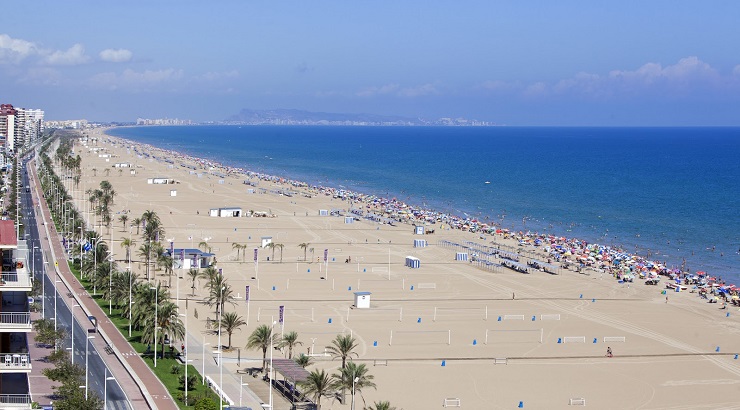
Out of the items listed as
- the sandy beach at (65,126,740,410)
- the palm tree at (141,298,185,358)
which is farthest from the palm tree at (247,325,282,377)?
the palm tree at (141,298,185,358)

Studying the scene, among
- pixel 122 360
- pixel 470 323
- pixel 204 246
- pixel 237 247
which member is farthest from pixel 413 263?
pixel 122 360

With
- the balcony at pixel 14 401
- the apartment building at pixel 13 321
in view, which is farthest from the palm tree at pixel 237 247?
the balcony at pixel 14 401

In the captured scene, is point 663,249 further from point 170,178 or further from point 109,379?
point 170,178

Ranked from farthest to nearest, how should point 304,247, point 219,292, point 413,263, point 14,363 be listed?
point 304,247
point 413,263
point 219,292
point 14,363

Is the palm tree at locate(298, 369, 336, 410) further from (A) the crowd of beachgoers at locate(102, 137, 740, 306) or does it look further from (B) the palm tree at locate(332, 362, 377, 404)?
(A) the crowd of beachgoers at locate(102, 137, 740, 306)

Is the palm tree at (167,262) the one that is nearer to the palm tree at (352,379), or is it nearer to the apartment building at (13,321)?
the palm tree at (352,379)

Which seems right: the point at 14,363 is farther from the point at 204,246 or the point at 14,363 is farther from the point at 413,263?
the point at 204,246
